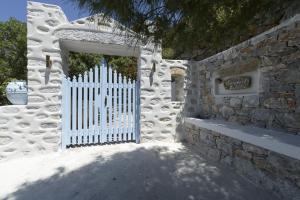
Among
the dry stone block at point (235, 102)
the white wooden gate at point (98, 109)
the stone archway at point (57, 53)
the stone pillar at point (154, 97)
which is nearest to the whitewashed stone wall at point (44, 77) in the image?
the stone archway at point (57, 53)

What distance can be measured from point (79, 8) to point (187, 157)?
3.47 meters

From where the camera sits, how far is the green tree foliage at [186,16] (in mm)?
1658

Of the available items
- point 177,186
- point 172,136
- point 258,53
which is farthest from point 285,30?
point 172,136

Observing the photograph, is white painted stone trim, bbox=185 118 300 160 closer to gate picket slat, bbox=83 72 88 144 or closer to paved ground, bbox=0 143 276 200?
paved ground, bbox=0 143 276 200

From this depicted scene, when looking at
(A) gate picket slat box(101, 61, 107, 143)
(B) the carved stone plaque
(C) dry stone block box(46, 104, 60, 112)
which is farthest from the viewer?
(A) gate picket slat box(101, 61, 107, 143)

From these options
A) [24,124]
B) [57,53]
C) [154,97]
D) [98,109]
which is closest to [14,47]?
[57,53]

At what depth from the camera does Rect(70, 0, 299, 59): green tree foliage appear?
65.3 inches

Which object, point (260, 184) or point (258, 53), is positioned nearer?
point (260, 184)

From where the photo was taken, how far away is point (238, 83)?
3.67 metres

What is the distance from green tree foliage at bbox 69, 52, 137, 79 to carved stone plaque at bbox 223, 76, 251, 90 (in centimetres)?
629

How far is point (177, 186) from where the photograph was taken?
2820mm

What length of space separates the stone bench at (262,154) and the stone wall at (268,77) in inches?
10.4

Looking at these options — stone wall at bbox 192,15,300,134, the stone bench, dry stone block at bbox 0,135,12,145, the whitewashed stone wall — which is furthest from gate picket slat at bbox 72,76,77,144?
stone wall at bbox 192,15,300,134

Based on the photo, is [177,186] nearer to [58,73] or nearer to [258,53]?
[258,53]
